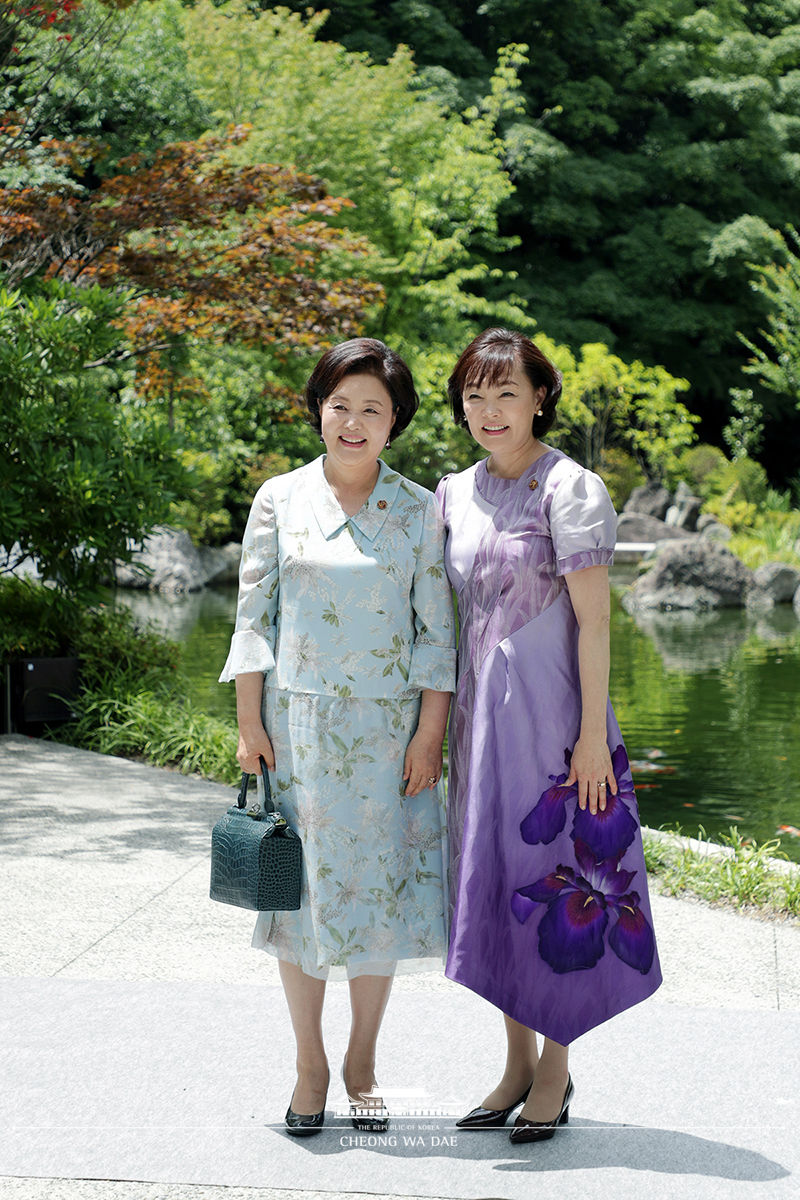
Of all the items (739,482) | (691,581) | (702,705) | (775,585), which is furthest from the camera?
(739,482)

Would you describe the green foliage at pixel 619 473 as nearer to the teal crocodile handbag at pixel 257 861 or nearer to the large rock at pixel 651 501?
the large rock at pixel 651 501

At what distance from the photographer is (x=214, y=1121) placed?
2.42 metres

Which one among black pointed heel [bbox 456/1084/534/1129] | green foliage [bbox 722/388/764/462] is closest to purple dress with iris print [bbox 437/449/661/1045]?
black pointed heel [bbox 456/1084/534/1129]

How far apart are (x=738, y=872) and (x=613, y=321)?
78.8ft

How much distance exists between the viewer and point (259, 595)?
8.15 ft

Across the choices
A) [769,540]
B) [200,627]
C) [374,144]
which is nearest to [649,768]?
[200,627]

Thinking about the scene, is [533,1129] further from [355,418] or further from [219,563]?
[219,563]

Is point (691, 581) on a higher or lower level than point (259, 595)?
lower

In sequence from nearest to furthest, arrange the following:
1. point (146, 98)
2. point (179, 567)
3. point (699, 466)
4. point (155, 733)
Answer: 1. point (155, 733)
2. point (179, 567)
3. point (146, 98)
4. point (699, 466)

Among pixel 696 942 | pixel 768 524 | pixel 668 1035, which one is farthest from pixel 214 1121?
pixel 768 524

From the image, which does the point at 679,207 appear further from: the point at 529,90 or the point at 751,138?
the point at 529,90

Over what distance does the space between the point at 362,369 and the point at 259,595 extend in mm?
495

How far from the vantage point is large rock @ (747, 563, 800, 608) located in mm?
15469

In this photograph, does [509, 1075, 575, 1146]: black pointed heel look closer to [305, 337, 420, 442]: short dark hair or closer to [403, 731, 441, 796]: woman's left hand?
[403, 731, 441, 796]: woman's left hand
